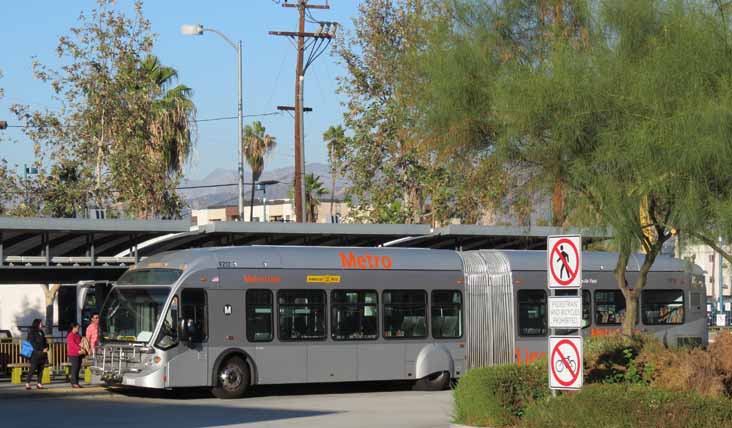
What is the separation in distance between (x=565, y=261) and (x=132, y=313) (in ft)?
37.8

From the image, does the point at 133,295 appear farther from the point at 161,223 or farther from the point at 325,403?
the point at 325,403

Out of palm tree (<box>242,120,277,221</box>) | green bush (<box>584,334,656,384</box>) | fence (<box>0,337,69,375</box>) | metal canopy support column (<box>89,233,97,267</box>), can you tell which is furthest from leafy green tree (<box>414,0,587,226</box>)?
palm tree (<box>242,120,277,221</box>)

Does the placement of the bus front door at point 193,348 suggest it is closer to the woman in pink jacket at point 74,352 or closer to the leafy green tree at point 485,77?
the woman in pink jacket at point 74,352

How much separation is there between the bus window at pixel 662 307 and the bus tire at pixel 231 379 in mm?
10583

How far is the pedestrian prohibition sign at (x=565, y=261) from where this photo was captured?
1480cm

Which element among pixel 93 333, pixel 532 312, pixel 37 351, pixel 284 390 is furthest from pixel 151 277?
pixel 532 312

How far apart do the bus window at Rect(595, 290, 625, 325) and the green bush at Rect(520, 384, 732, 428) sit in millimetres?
13428

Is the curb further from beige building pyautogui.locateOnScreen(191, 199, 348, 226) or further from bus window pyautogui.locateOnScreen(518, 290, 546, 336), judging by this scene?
beige building pyautogui.locateOnScreen(191, 199, 348, 226)

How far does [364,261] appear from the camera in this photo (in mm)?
25969

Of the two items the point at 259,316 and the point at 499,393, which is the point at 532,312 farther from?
the point at 499,393

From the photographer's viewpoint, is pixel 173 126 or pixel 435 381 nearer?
pixel 435 381

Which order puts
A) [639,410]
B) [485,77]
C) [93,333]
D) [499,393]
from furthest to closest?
[93,333], [485,77], [499,393], [639,410]

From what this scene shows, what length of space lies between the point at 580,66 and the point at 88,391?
1182 centimetres

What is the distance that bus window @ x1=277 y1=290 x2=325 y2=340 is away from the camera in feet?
81.1
